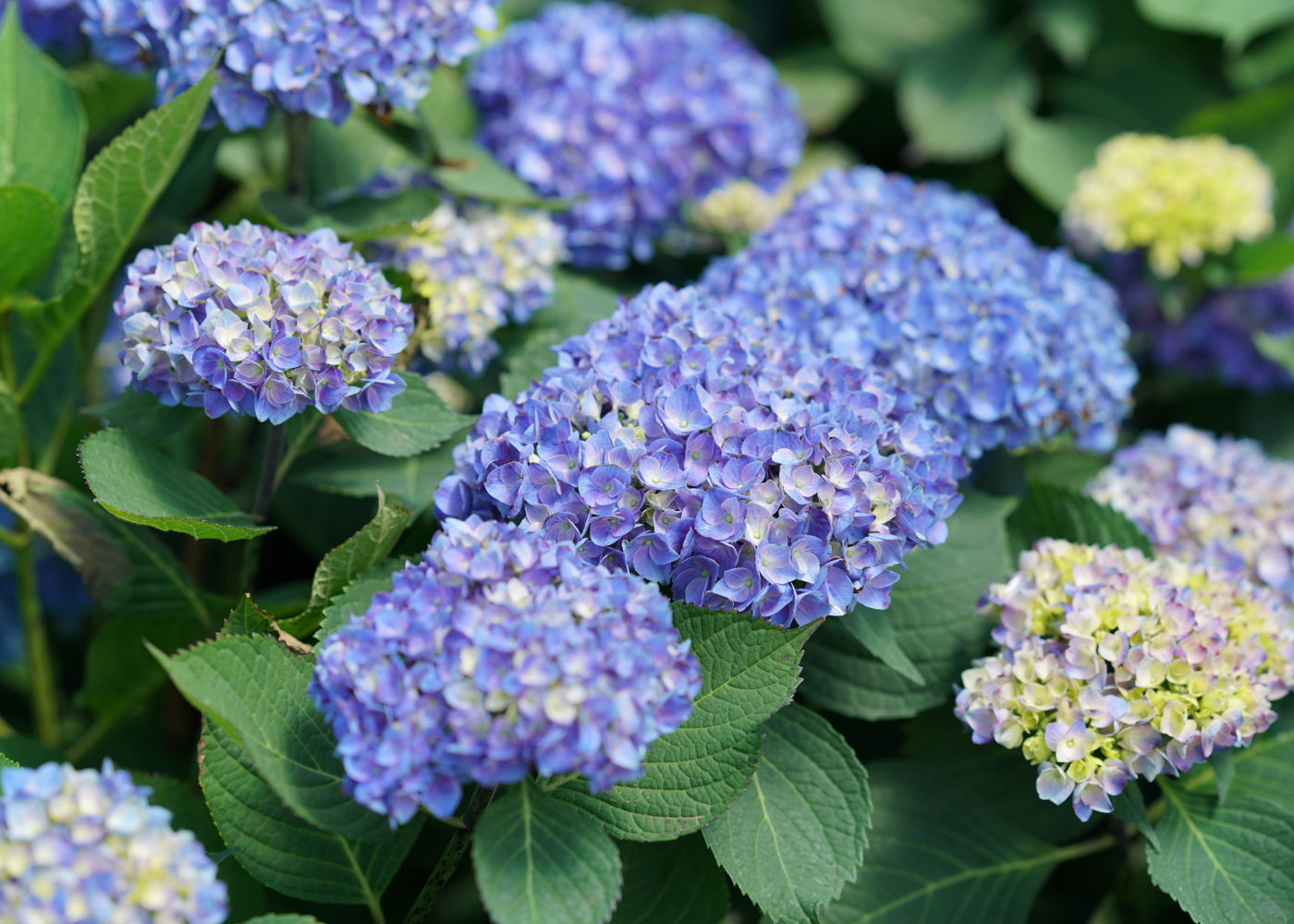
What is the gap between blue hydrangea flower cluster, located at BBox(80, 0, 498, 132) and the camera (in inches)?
44.6

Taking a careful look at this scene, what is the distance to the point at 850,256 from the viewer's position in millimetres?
1346

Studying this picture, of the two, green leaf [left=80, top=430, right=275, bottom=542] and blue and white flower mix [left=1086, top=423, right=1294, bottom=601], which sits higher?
green leaf [left=80, top=430, right=275, bottom=542]

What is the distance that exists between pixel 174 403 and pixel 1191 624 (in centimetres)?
A: 99

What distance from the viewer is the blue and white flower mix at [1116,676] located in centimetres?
94

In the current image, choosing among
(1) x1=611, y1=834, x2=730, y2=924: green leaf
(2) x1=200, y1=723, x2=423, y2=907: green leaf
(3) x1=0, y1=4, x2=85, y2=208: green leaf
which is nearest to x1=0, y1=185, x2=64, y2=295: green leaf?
(3) x1=0, y1=4, x2=85, y2=208: green leaf

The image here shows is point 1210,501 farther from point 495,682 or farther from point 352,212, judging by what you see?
point 352,212

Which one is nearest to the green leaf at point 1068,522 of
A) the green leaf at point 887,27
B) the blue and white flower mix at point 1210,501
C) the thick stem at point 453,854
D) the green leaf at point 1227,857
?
the blue and white flower mix at point 1210,501

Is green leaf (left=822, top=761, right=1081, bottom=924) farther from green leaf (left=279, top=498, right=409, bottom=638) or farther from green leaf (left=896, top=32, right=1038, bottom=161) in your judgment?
green leaf (left=896, top=32, right=1038, bottom=161)

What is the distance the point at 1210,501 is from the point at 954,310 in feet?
1.36

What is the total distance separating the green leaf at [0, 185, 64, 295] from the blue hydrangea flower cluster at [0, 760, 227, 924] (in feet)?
2.15

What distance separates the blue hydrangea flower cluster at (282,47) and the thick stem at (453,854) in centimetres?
78

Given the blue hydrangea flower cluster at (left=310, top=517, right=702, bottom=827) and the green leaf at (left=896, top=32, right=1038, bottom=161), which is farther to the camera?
the green leaf at (left=896, top=32, right=1038, bottom=161)

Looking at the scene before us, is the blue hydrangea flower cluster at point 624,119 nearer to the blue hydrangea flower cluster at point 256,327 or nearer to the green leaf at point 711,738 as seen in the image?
the blue hydrangea flower cluster at point 256,327

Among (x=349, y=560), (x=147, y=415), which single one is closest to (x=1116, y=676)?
(x=349, y=560)
